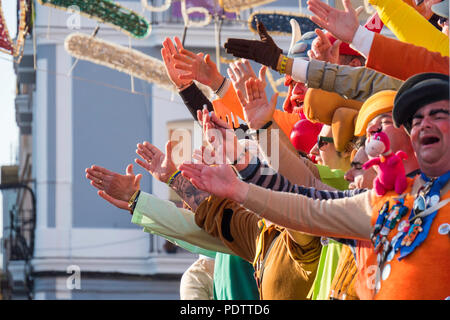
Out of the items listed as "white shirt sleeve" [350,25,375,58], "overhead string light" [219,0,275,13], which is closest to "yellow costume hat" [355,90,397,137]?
"white shirt sleeve" [350,25,375,58]

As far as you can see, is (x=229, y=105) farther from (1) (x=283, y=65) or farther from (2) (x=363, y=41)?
(2) (x=363, y=41)

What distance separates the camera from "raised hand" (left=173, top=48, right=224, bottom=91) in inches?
168

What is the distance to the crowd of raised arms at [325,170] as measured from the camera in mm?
2902

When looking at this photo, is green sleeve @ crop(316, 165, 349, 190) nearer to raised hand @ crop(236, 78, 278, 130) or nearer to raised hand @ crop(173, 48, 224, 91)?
raised hand @ crop(236, 78, 278, 130)

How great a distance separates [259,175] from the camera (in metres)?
3.43

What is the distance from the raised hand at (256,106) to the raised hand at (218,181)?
584 millimetres

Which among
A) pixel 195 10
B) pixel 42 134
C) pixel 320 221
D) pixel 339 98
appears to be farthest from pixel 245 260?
pixel 42 134

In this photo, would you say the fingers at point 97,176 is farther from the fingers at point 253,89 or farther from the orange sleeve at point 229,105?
the fingers at point 253,89

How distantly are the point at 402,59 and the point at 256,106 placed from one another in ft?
2.03

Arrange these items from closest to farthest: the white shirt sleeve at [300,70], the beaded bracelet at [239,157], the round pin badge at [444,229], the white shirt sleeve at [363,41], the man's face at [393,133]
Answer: the round pin badge at [444,229]
the man's face at [393,133]
the white shirt sleeve at [363,41]
the beaded bracelet at [239,157]
the white shirt sleeve at [300,70]

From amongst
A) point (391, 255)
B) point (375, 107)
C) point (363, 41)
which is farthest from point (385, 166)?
point (363, 41)

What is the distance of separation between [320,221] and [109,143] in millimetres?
9240

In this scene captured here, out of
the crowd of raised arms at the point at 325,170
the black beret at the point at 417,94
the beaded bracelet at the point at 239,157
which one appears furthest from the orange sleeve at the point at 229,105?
the black beret at the point at 417,94

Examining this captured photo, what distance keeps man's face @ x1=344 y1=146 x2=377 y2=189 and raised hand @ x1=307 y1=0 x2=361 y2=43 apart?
364 millimetres
